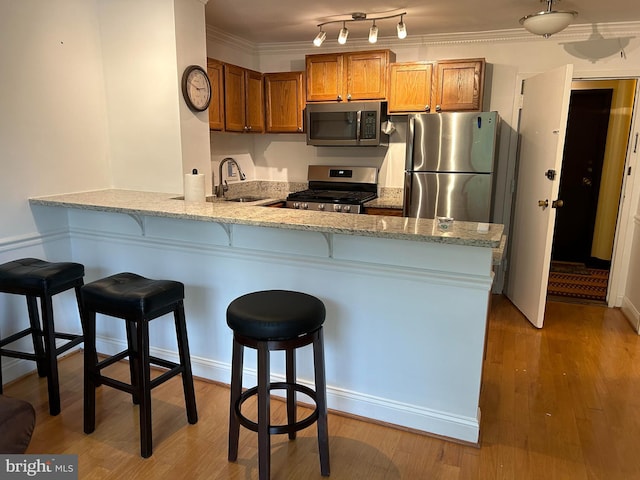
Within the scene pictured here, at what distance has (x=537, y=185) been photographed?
348 cm

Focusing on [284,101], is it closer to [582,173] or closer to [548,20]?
[548,20]

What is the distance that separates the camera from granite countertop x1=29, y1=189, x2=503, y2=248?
1.80 metres

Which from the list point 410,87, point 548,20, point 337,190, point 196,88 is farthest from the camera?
point 337,190

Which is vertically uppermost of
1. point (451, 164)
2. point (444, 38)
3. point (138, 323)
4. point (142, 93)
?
point (444, 38)

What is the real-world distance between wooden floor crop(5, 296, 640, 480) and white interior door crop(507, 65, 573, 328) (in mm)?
799

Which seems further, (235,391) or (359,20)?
(359,20)

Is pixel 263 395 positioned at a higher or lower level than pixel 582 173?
lower

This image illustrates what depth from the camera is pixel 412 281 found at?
2047 mm

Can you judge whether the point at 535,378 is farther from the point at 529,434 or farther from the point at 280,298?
the point at 280,298

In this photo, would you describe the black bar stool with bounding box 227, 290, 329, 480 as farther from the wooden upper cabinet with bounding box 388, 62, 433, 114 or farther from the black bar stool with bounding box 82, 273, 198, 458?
the wooden upper cabinet with bounding box 388, 62, 433, 114

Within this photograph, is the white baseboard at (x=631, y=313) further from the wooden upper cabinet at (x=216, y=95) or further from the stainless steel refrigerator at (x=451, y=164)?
the wooden upper cabinet at (x=216, y=95)

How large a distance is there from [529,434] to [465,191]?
2.02m

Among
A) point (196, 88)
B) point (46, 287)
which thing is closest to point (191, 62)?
point (196, 88)

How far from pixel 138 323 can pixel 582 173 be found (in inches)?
206
